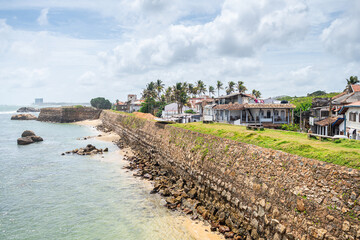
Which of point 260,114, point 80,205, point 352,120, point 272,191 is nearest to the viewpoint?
point 272,191

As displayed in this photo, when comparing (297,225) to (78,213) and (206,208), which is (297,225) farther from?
(78,213)

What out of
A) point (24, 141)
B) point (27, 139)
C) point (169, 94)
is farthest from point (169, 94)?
point (24, 141)

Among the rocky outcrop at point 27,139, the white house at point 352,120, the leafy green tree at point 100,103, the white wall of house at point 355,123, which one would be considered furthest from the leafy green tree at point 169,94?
the white wall of house at point 355,123

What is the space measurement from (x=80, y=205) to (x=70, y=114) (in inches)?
4136

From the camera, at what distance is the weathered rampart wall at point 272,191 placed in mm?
9859

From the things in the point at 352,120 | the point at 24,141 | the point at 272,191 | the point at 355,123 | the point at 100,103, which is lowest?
the point at 24,141

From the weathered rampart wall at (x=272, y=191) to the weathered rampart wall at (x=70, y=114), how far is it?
343ft

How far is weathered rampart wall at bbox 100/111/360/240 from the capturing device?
32.3 ft

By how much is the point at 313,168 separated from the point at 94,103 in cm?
16363

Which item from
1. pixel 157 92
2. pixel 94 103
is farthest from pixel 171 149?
pixel 94 103

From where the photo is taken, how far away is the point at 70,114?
378ft

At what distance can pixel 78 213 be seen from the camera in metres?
19.0

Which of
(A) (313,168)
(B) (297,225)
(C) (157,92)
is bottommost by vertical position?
(B) (297,225)

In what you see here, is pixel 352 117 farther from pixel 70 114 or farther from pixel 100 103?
pixel 100 103
